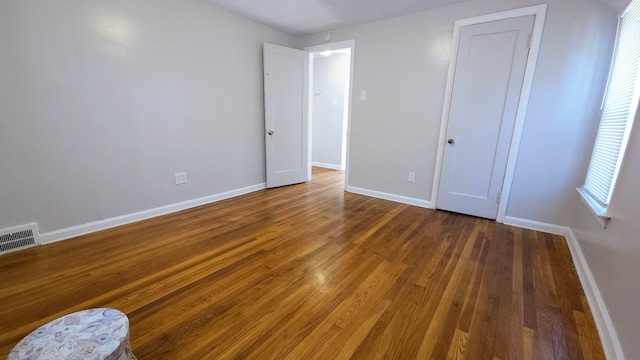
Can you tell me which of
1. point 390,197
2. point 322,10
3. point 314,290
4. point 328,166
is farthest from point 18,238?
point 328,166

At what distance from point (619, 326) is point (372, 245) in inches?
58.4

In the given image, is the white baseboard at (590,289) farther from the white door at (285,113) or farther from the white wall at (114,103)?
the white wall at (114,103)

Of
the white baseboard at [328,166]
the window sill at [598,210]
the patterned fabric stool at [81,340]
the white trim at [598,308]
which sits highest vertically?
the window sill at [598,210]

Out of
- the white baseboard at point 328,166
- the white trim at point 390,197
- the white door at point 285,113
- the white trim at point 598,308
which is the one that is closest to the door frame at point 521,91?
the white trim at point 390,197

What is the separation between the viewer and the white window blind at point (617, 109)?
5.77 ft

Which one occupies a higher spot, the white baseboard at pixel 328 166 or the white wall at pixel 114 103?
the white wall at pixel 114 103

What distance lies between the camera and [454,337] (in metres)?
1.36

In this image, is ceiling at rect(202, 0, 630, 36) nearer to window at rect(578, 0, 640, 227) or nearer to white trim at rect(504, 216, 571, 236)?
window at rect(578, 0, 640, 227)

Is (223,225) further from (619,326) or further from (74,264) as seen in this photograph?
(619,326)

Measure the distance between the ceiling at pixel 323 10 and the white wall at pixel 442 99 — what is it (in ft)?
0.52

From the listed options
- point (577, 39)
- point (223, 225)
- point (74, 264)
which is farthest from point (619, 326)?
point (74, 264)

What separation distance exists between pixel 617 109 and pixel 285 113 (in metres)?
3.59

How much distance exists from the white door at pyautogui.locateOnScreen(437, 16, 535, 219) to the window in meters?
0.64

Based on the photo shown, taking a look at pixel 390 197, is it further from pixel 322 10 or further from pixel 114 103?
pixel 114 103
